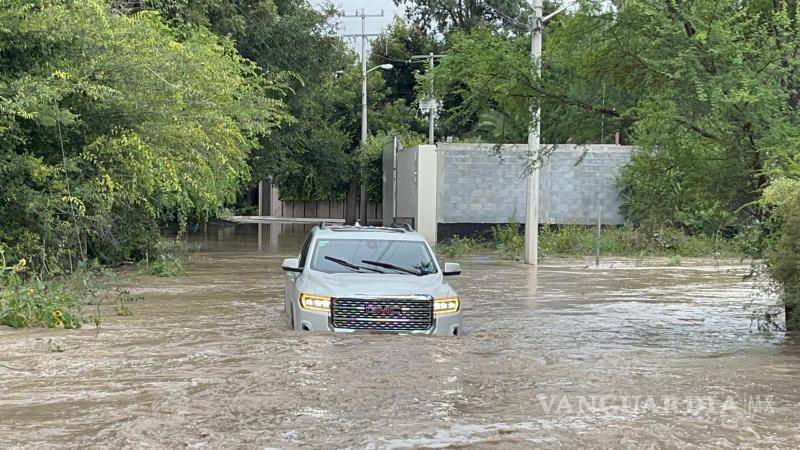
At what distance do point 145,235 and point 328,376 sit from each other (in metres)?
15.7

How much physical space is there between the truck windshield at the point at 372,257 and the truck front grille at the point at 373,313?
105 centimetres

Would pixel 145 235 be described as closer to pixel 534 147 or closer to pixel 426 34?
pixel 534 147

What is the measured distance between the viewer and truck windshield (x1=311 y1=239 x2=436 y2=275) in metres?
12.3

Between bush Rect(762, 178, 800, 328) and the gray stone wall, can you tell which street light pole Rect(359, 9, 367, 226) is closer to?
the gray stone wall

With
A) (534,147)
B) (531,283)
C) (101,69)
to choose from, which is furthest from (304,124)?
(101,69)

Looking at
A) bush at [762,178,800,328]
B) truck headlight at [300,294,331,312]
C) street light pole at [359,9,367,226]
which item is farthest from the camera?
street light pole at [359,9,367,226]

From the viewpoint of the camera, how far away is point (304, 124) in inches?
1588

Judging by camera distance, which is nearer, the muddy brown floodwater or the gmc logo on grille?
the muddy brown floodwater

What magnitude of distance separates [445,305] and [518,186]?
22580 mm

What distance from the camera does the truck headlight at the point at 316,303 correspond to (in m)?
11.2

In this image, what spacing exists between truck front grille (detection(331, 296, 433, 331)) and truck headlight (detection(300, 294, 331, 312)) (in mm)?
74

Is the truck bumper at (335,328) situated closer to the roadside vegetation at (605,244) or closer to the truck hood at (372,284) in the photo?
the truck hood at (372,284)

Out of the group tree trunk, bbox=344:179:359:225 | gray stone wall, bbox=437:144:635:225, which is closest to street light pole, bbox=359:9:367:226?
tree trunk, bbox=344:179:359:225

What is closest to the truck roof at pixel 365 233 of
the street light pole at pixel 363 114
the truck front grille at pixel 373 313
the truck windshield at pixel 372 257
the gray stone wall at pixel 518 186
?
the truck windshield at pixel 372 257
